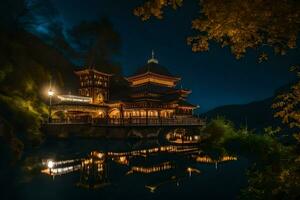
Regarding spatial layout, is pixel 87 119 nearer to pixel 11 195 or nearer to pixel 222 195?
pixel 11 195

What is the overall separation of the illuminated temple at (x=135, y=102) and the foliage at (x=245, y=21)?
91.0 feet

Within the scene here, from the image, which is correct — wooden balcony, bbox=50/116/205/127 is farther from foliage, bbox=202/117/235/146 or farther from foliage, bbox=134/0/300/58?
foliage, bbox=134/0/300/58

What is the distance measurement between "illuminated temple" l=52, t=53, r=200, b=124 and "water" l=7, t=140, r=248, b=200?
9108 millimetres

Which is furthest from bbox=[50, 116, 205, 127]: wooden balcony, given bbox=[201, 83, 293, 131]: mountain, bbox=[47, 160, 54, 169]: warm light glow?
bbox=[201, 83, 293, 131]: mountain

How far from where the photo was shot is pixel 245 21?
588 cm

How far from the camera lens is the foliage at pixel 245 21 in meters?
5.37

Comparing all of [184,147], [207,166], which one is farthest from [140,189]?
[184,147]

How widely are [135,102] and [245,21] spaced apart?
121 ft

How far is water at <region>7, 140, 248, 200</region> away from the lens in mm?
13891

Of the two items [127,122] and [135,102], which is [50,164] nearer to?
[127,122]

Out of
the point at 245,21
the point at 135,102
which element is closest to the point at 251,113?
the point at 135,102

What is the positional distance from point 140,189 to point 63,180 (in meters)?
4.98

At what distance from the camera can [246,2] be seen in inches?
216

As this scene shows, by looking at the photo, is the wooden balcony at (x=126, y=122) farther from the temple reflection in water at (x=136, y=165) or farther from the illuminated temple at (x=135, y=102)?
the temple reflection in water at (x=136, y=165)
